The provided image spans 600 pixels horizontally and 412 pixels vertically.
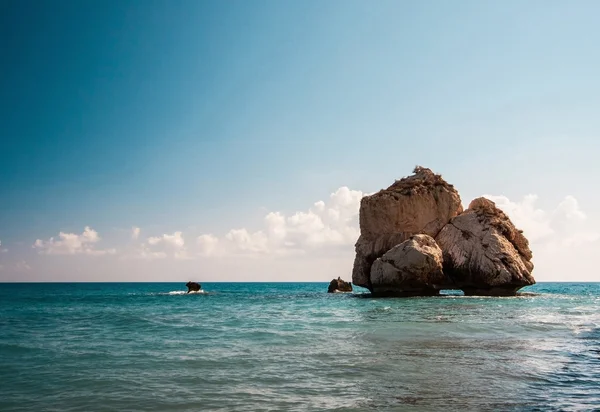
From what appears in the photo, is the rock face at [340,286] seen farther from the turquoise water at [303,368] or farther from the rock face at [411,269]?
the turquoise water at [303,368]

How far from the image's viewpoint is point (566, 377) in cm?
1138

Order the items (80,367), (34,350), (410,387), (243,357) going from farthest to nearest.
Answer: (34,350), (243,357), (80,367), (410,387)

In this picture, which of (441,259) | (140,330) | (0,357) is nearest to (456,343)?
(140,330)

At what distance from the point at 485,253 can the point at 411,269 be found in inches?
342

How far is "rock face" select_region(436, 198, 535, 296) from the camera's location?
1806 inches

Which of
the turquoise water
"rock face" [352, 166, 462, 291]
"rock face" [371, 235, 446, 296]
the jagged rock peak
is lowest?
the turquoise water

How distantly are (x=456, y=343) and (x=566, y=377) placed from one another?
5660 mm

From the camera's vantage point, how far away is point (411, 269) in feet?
144

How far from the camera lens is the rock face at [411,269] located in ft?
144

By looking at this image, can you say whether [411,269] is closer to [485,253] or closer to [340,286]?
[485,253]

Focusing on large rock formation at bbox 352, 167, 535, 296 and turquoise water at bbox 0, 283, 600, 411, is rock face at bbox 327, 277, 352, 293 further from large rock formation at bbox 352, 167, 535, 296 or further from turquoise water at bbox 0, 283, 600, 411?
turquoise water at bbox 0, 283, 600, 411

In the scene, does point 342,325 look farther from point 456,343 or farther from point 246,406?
point 246,406

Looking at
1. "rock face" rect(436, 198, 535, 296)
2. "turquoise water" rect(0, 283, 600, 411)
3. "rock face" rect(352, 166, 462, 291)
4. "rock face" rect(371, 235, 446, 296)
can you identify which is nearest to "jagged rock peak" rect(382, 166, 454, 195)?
"rock face" rect(352, 166, 462, 291)

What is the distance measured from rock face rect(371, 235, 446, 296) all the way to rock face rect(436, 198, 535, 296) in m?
2.92
